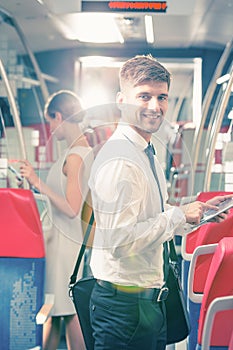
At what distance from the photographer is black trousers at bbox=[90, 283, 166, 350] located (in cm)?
241

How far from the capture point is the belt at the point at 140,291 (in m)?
2.42

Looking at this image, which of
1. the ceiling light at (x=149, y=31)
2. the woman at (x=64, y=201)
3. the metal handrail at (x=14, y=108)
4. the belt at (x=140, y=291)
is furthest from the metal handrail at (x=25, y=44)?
the belt at (x=140, y=291)

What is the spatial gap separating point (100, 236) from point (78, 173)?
724 millimetres

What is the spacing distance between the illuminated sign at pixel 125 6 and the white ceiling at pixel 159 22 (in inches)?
1.3

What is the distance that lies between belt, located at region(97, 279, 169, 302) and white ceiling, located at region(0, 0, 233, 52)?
1337 millimetres

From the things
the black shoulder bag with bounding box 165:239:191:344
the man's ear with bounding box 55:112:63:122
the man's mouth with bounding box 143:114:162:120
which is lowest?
the black shoulder bag with bounding box 165:239:191:344

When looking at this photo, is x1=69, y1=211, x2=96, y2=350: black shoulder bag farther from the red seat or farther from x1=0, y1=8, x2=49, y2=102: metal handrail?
x1=0, y1=8, x2=49, y2=102: metal handrail

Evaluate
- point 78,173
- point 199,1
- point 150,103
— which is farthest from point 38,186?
point 199,1

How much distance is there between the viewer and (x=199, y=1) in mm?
3535

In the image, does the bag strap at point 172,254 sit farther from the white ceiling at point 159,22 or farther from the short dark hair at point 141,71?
the white ceiling at point 159,22

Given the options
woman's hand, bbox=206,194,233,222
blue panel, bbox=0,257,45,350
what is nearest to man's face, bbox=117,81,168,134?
woman's hand, bbox=206,194,233,222

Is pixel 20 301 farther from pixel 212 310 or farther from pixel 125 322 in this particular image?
pixel 212 310

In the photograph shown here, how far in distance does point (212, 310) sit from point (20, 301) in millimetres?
1068

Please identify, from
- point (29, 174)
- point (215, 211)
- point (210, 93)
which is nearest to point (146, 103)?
point (215, 211)
